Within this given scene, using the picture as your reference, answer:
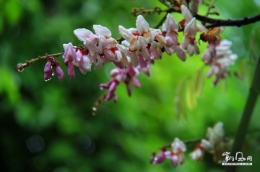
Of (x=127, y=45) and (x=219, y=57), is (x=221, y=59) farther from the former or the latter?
(x=127, y=45)

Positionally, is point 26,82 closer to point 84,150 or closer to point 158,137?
point 84,150

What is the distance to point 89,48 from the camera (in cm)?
29

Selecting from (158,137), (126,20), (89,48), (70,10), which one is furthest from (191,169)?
(89,48)

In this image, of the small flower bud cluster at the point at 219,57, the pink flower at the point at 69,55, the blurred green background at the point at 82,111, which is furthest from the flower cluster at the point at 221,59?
the blurred green background at the point at 82,111

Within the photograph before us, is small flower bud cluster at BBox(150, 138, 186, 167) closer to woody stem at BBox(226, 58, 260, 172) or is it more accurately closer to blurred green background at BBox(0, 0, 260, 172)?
woody stem at BBox(226, 58, 260, 172)

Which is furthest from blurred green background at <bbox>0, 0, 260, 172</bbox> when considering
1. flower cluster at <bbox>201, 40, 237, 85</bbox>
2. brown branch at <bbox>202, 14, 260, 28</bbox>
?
brown branch at <bbox>202, 14, 260, 28</bbox>

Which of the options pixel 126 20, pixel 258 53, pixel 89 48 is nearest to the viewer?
pixel 89 48

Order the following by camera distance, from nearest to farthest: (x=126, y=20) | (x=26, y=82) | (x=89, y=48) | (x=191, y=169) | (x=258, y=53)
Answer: (x=89, y=48) → (x=258, y=53) → (x=191, y=169) → (x=26, y=82) → (x=126, y=20)

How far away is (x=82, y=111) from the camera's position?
1.35 m

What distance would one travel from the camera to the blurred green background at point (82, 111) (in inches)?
48.6

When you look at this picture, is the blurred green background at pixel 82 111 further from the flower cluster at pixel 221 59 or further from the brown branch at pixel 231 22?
the brown branch at pixel 231 22

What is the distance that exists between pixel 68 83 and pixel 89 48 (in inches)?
42.8

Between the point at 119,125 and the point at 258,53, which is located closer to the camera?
the point at 258,53

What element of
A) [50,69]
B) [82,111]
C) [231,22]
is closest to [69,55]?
[50,69]
